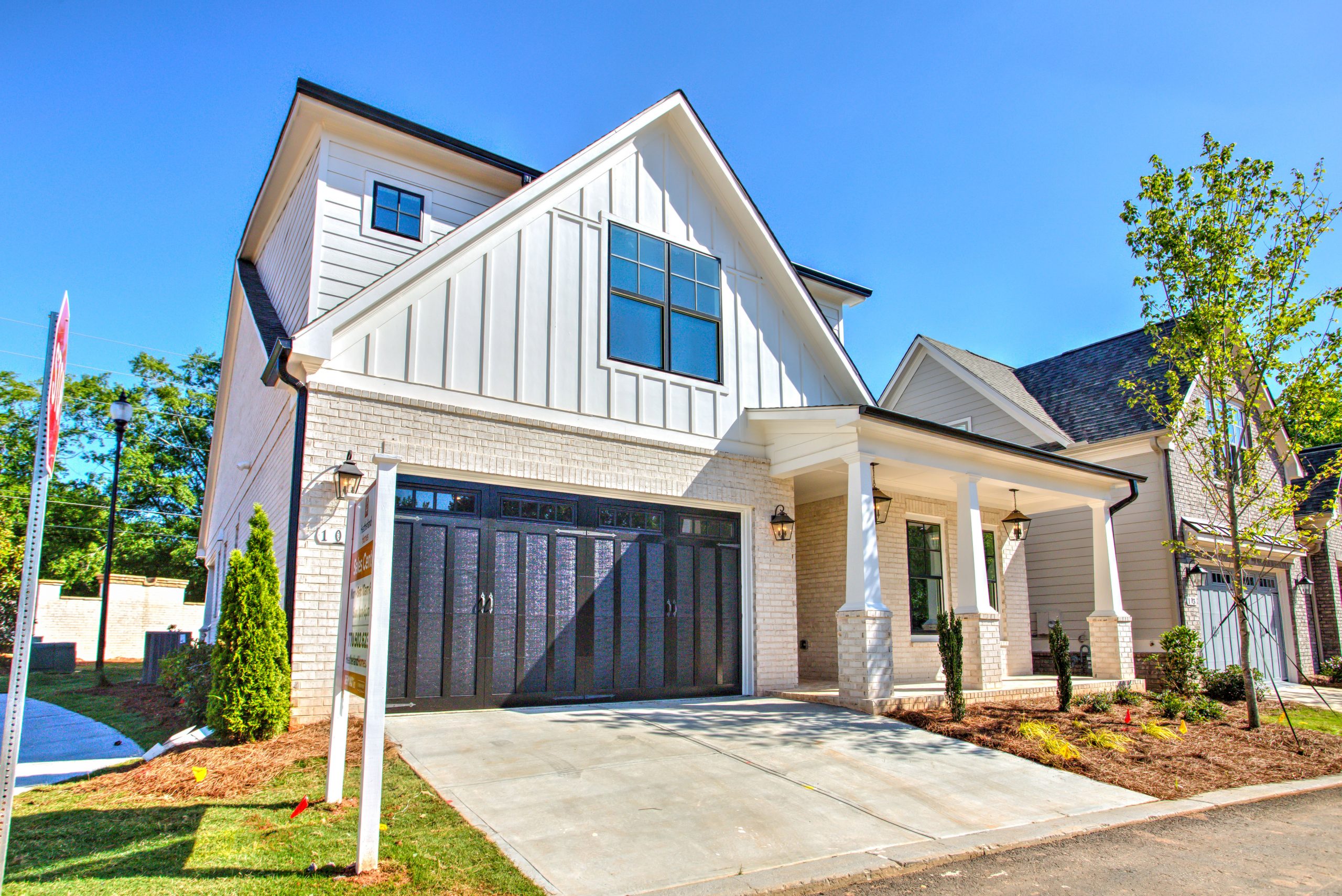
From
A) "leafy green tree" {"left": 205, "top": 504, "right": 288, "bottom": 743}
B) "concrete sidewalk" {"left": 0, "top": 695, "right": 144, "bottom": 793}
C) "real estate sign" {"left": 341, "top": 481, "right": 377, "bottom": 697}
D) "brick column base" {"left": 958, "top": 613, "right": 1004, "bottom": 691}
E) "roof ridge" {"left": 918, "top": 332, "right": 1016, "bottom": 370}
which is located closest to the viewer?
"real estate sign" {"left": 341, "top": 481, "right": 377, "bottom": 697}

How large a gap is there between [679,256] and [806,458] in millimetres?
3436

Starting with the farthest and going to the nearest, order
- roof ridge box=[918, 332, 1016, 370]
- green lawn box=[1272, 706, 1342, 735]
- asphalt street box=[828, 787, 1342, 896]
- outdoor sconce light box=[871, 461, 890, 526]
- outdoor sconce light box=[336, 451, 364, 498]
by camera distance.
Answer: roof ridge box=[918, 332, 1016, 370]
outdoor sconce light box=[871, 461, 890, 526]
green lawn box=[1272, 706, 1342, 735]
outdoor sconce light box=[336, 451, 364, 498]
asphalt street box=[828, 787, 1342, 896]

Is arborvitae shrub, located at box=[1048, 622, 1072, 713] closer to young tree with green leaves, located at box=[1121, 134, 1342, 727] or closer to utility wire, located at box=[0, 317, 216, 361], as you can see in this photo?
young tree with green leaves, located at box=[1121, 134, 1342, 727]

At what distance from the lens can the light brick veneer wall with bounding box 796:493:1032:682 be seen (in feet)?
44.1

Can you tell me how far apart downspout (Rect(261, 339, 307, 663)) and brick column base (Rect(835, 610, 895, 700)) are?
6.15m

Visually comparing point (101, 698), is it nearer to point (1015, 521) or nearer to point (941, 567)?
point (941, 567)

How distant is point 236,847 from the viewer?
4.54 m

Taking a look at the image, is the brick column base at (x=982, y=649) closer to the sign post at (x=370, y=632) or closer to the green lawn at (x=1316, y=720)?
the green lawn at (x=1316, y=720)

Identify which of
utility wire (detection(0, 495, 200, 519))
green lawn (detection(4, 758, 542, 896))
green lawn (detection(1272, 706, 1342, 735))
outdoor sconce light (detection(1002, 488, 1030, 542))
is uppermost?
utility wire (detection(0, 495, 200, 519))

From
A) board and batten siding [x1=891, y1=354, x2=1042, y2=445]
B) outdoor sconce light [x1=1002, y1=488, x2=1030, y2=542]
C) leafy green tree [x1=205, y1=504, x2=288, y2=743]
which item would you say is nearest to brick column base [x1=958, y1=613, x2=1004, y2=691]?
outdoor sconce light [x1=1002, y1=488, x2=1030, y2=542]

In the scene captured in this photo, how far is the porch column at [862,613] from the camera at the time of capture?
31.9 feet

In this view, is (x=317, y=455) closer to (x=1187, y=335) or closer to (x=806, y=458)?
(x=806, y=458)

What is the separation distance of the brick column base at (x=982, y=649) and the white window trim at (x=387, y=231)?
882 cm

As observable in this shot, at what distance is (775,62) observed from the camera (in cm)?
1123
